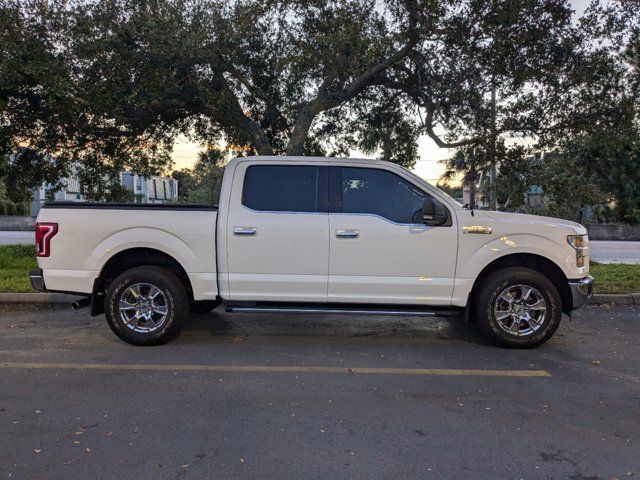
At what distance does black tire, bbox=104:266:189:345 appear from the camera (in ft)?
19.4

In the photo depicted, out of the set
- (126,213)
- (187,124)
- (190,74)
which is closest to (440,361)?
(126,213)

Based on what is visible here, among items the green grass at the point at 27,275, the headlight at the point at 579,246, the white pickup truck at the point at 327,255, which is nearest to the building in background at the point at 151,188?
the green grass at the point at 27,275

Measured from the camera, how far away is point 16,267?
11.3 meters

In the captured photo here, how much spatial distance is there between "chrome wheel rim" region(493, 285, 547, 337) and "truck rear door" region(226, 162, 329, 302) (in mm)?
1886

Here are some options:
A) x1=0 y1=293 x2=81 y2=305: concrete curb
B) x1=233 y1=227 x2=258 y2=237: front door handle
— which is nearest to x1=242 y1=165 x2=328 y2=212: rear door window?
x1=233 y1=227 x2=258 y2=237: front door handle

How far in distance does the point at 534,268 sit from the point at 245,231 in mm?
3181

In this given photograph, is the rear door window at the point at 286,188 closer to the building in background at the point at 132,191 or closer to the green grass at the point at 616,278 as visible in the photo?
the green grass at the point at 616,278

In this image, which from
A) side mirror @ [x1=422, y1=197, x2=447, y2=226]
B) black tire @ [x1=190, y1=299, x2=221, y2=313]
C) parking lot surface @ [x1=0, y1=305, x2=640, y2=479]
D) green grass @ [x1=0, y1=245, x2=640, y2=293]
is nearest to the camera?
parking lot surface @ [x1=0, y1=305, x2=640, y2=479]

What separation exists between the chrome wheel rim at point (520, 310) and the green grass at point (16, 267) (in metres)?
6.89

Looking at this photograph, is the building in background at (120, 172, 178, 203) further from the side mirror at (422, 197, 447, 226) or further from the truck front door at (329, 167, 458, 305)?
the side mirror at (422, 197, 447, 226)

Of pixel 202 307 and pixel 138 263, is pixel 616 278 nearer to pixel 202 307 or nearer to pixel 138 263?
pixel 202 307

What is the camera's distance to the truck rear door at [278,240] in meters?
5.85

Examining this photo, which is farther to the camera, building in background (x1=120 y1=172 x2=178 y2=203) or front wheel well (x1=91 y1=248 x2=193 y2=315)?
building in background (x1=120 y1=172 x2=178 y2=203)

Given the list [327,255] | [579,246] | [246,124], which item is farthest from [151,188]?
[579,246]
